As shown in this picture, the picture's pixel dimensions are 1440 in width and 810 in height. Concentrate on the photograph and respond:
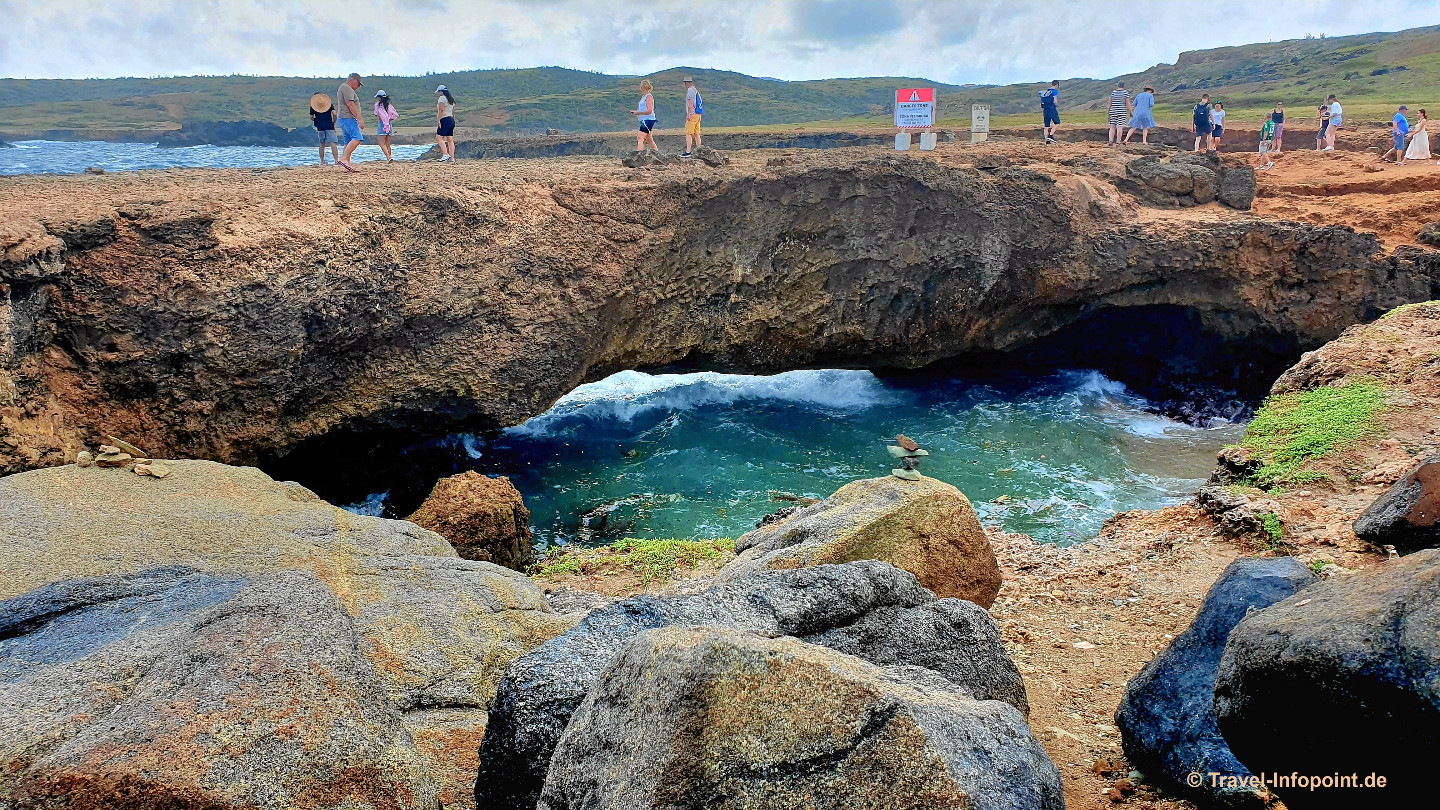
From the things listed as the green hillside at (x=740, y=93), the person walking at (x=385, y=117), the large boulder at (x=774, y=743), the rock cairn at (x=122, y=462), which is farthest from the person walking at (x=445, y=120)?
the green hillside at (x=740, y=93)

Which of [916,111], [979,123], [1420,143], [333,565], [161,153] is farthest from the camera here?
[161,153]

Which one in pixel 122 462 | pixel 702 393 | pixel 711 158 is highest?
pixel 711 158

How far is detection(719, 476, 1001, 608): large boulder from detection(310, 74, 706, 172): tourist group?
32.9 feet

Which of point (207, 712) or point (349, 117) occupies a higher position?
point (349, 117)

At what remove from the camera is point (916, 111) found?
1814 cm

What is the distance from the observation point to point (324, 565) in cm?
616

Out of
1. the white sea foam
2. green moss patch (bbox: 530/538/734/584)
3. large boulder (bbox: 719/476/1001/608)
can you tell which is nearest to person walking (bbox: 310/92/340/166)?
the white sea foam

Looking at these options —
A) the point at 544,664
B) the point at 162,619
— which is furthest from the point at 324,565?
the point at 544,664

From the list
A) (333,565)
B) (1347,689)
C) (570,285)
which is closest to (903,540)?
(1347,689)

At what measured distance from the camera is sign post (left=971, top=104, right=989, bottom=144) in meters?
20.8

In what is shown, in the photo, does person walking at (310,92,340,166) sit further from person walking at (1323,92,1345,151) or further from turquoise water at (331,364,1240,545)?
person walking at (1323,92,1345,151)

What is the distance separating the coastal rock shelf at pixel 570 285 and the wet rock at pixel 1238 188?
3.34ft

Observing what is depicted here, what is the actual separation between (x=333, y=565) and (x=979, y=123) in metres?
18.6

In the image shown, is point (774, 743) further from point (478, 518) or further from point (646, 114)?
point (646, 114)
